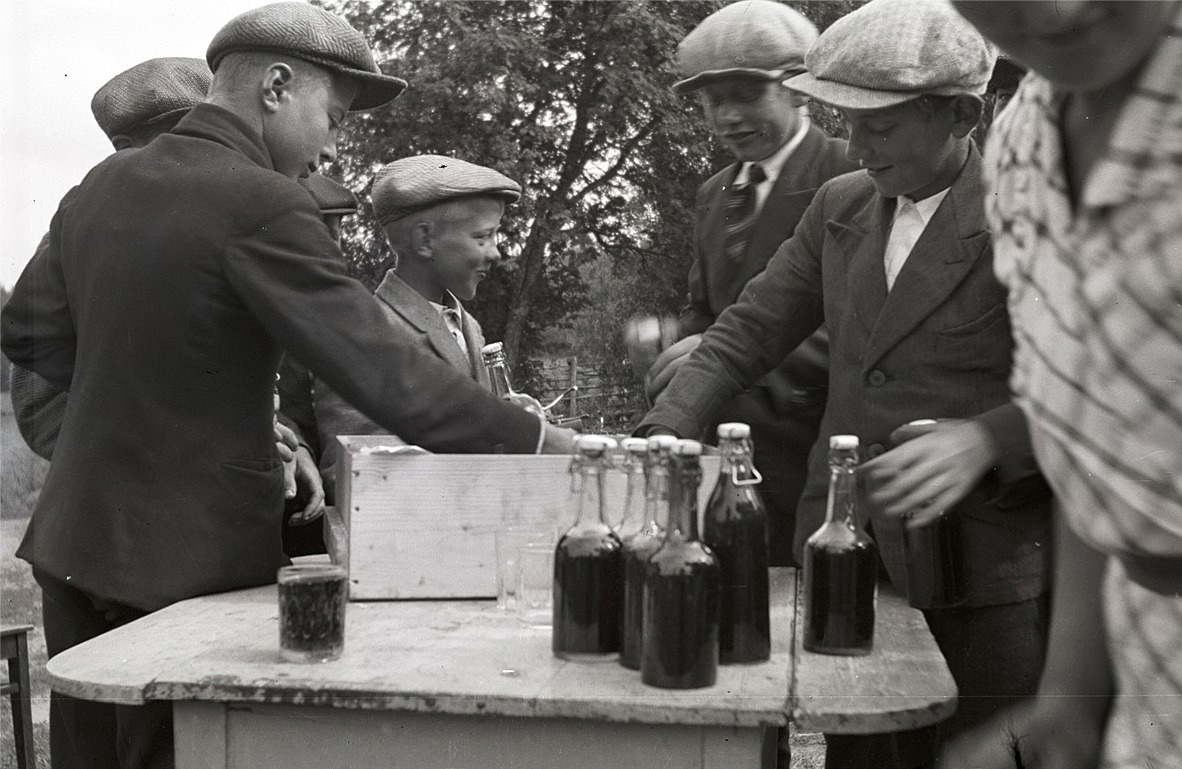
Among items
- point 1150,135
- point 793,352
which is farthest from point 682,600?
point 793,352

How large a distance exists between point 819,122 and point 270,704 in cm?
133

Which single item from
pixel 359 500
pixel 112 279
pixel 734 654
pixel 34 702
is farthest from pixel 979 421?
pixel 34 702

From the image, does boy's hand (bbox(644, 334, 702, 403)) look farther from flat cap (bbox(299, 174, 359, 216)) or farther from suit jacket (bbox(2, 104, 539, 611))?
flat cap (bbox(299, 174, 359, 216))

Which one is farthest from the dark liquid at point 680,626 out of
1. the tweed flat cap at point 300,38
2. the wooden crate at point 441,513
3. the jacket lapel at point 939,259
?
the tweed flat cap at point 300,38

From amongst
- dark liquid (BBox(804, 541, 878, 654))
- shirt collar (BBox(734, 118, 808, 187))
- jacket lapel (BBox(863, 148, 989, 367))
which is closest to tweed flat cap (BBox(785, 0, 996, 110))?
jacket lapel (BBox(863, 148, 989, 367))

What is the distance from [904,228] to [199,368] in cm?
110

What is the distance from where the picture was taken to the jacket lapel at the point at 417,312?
233 centimetres

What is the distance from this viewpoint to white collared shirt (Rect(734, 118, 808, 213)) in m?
2.01

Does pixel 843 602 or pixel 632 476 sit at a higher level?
pixel 632 476

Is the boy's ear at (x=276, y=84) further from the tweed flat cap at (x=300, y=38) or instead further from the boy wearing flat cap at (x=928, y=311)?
the boy wearing flat cap at (x=928, y=311)

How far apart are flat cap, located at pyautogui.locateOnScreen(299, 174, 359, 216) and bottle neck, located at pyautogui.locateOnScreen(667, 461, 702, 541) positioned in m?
1.23

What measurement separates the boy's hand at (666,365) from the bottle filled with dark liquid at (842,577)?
0.65 m

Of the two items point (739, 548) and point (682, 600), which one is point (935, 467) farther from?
point (682, 600)

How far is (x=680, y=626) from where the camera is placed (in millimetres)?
1231
